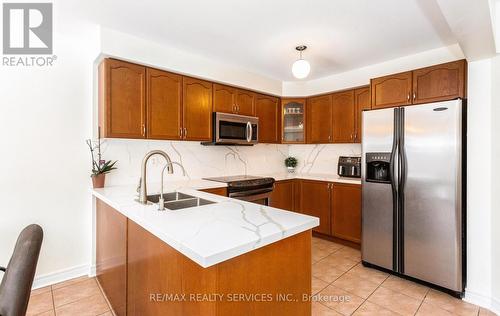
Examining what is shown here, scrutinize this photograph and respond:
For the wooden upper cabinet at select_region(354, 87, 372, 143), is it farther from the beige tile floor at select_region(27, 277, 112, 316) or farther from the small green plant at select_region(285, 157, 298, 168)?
the beige tile floor at select_region(27, 277, 112, 316)

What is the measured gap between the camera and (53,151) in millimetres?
2443

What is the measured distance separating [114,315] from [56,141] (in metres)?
1.68

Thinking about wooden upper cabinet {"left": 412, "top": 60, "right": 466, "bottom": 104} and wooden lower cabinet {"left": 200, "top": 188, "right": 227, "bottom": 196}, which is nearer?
wooden upper cabinet {"left": 412, "top": 60, "right": 466, "bottom": 104}

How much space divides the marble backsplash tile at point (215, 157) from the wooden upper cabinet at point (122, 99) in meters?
0.34

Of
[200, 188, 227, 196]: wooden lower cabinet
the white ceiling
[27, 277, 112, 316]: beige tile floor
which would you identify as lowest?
[27, 277, 112, 316]: beige tile floor

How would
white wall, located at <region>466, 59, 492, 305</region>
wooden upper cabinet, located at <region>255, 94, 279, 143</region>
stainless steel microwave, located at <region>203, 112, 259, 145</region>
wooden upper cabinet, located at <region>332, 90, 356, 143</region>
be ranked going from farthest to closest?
wooden upper cabinet, located at <region>255, 94, 279, 143</region> < wooden upper cabinet, located at <region>332, 90, 356, 143</region> < stainless steel microwave, located at <region>203, 112, 259, 145</region> < white wall, located at <region>466, 59, 492, 305</region>

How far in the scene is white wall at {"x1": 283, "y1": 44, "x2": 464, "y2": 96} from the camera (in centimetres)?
275

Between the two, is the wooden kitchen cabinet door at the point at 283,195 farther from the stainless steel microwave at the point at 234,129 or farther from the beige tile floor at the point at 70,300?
the beige tile floor at the point at 70,300

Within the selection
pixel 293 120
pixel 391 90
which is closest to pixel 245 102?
pixel 293 120

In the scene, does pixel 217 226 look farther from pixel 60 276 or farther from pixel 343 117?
pixel 343 117

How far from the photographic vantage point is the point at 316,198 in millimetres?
3723

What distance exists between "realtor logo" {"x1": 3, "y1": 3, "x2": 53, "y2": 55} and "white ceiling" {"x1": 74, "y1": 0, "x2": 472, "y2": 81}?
383mm

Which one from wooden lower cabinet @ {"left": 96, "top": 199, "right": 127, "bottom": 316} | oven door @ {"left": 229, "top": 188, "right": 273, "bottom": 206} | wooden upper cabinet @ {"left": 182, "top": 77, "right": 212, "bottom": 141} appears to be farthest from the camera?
oven door @ {"left": 229, "top": 188, "right": 273, "bottom": 206}

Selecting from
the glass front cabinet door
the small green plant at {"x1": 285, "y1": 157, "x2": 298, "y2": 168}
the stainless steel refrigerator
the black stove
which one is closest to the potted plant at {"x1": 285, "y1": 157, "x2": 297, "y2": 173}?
the small green plant at {"x1": 285, "y1": 157, "x2": 298, "y2": 168}
